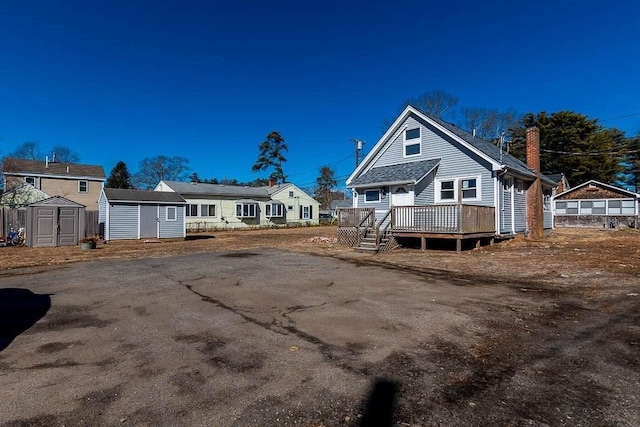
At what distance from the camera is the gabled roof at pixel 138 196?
2189 cm

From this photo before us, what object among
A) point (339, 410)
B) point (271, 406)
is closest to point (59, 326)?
point (271, 406)

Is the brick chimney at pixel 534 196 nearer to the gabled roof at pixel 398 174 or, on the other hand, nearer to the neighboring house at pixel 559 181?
the gabled roof at pixel 398 174

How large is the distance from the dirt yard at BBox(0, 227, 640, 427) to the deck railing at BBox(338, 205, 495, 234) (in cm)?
546

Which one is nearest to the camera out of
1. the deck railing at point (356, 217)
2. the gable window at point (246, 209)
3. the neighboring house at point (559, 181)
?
the deck railing at point (356, 217)

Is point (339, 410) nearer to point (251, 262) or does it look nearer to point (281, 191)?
point (251, 262)

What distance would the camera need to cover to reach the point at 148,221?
22.9m

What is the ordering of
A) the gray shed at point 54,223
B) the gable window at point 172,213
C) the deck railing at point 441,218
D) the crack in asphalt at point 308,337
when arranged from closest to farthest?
the crack in asphalt at point 308,337, the deck railing at point 441,218, the gray shed at point 54,223, the gable window at point 172,213

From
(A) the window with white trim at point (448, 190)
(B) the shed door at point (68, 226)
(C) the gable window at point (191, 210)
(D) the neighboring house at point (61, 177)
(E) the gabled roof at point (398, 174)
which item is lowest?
(B) the shed door at point (68, 226)

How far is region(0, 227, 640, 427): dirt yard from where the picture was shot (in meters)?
2.82

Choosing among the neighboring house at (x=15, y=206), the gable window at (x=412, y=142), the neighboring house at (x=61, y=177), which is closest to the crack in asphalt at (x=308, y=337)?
the gable window at (x=412, y=142)

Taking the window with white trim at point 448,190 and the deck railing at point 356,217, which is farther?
the window with white trim at point 448,190

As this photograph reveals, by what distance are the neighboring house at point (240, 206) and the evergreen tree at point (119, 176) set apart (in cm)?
1784

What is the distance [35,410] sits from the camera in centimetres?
284

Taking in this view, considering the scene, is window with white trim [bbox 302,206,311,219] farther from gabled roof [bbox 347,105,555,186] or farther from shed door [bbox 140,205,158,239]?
gabled roof [bbox 347,105,555,186]
